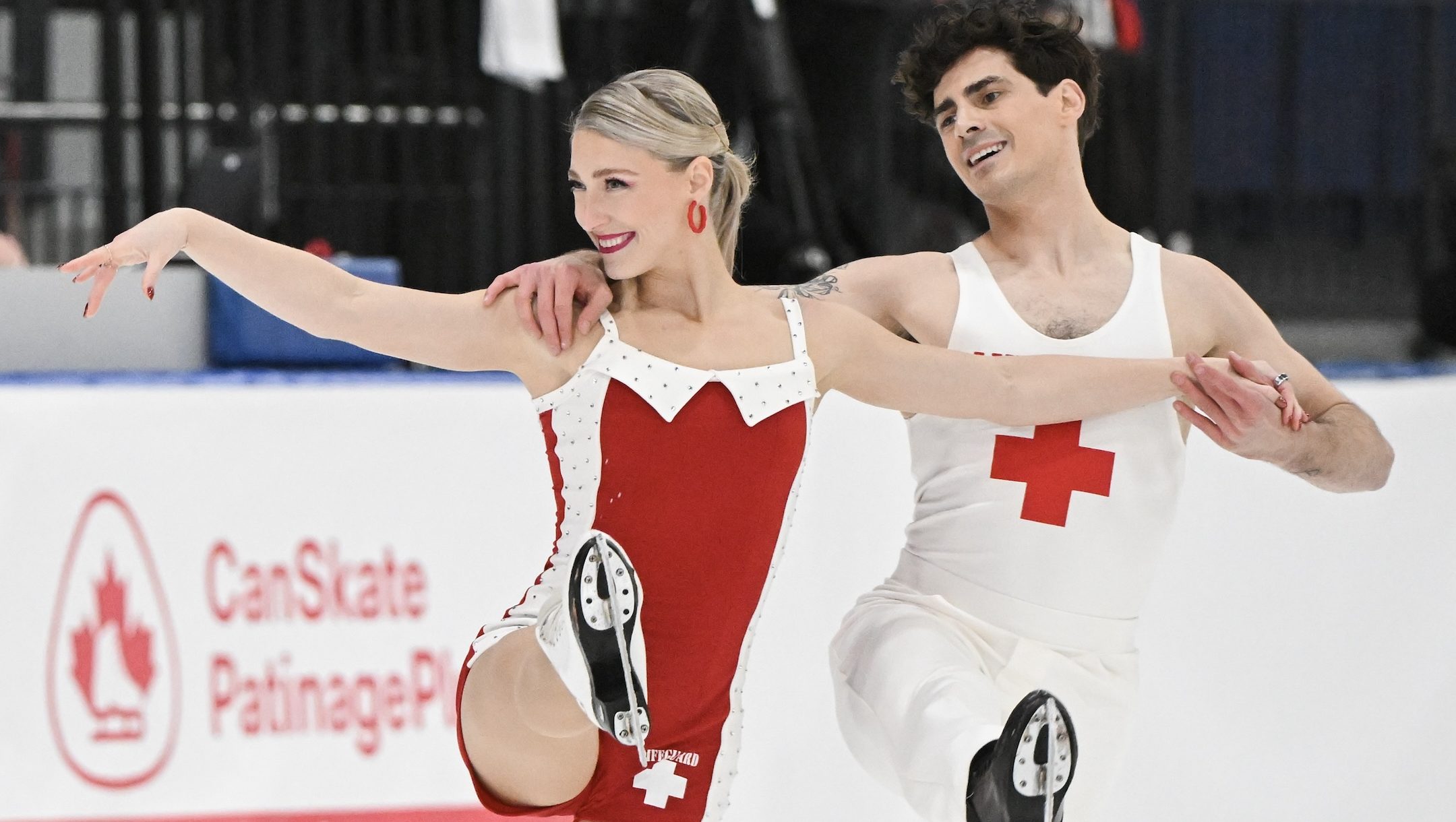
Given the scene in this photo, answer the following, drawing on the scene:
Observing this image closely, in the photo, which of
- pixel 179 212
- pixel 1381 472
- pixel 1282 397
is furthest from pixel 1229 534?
pixel 179 212

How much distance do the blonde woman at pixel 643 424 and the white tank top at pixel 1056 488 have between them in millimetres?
415

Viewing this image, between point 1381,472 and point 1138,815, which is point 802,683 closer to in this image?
point 1138,815

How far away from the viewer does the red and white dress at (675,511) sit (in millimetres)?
2139

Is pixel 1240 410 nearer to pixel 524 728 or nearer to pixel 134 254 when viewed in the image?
pixel 524 728

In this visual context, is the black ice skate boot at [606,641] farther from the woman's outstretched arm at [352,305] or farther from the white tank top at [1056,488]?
the white tank top at [1056,488]

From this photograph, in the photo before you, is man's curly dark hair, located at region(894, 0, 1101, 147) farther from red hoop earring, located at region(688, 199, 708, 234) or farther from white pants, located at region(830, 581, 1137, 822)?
white pants, located at region(830, 581, 1137, 822)

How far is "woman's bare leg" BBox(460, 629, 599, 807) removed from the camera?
6.87 ft

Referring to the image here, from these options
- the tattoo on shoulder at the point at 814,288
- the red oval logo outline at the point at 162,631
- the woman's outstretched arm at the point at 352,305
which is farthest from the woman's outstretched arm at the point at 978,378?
the red oval logo outline at the point at 162,631

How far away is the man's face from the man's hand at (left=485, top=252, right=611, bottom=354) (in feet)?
2.31

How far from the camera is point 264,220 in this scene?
173 inches

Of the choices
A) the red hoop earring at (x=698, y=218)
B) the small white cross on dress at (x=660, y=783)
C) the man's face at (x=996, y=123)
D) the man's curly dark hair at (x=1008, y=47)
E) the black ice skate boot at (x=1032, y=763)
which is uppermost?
the man's curly dark hair at (x=1008, y=47)

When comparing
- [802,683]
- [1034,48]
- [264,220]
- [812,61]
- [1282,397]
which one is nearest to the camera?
[1282,397]

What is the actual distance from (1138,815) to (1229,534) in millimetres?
633

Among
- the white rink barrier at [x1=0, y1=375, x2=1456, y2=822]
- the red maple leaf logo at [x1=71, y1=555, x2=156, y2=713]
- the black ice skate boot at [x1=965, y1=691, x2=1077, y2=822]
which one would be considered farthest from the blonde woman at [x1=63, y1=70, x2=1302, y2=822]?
the red maple leaf logo at [x1=71, y1=555, x2=156, y2=713]
